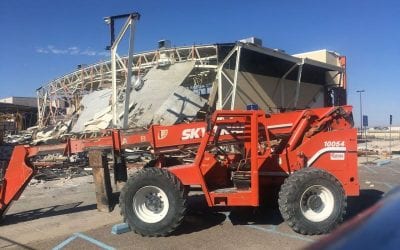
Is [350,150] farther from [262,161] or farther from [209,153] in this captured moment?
[209,153]

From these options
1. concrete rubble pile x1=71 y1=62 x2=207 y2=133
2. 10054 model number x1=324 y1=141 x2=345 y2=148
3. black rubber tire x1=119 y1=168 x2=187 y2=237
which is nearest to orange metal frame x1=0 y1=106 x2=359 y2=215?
10054 model number x1=324 y1=141 x2=345 y2=148

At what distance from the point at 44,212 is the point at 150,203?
3788 mm

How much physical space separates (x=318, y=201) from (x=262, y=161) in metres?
1.29

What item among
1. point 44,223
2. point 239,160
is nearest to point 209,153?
point 239,160

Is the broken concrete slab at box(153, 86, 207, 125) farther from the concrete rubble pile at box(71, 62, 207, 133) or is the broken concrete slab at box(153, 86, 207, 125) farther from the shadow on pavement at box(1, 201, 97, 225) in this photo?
the shadow on pavement at box(1, 201, 97, 225)

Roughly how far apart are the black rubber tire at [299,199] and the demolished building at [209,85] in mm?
12271

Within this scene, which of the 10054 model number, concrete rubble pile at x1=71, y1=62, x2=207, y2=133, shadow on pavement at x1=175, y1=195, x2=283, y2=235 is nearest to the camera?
shadow on pavement at x1=175, y1=195, x2=283, y2=235

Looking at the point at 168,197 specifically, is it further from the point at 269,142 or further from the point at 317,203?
the point at 317,203

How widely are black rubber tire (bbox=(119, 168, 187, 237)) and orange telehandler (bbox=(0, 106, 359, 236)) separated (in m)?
0.02

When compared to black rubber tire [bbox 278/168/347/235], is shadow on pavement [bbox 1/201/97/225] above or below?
below

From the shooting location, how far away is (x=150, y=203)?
8.87 m

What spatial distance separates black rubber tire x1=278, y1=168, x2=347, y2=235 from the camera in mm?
8383

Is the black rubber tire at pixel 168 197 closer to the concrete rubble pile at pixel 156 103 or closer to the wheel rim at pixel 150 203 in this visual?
the wheel rim at pixel 150 203

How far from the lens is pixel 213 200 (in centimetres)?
902
